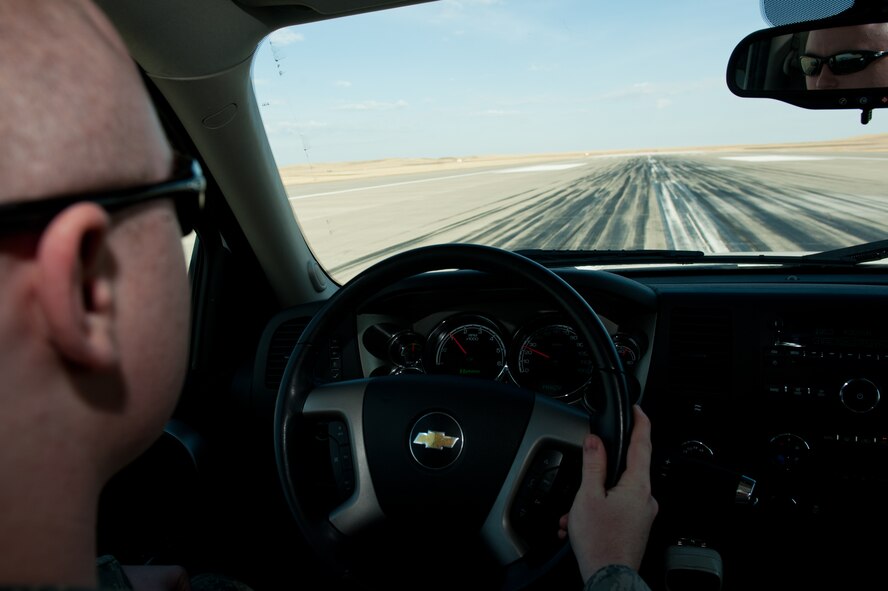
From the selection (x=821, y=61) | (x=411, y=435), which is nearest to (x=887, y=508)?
(x=821, y=61)

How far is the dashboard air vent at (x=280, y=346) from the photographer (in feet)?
11.7

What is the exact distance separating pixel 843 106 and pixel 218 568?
11.3 feet

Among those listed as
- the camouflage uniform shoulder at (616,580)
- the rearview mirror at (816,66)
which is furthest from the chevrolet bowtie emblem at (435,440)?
the rearview mirror at (816,66)

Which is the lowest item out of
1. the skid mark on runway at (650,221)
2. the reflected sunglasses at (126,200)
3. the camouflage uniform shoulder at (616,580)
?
the skid mark on runway at (650,221)

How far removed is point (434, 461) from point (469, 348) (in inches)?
41.7

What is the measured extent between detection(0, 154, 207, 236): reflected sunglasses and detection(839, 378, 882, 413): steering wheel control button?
104 inches

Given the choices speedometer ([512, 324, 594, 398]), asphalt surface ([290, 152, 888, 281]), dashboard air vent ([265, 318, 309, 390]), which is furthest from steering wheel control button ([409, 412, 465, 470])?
asphalt surface ([290, 152, 888, 281])

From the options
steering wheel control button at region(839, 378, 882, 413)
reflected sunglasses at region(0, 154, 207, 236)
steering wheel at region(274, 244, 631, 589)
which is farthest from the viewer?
steering wheel control button at region(839, 378, 882, 413)

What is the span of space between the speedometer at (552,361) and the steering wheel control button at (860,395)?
101cm

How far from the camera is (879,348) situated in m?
2.76

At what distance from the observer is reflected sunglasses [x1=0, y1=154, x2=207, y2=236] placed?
0.74 m

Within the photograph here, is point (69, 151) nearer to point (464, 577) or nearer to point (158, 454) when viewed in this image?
point (464, 577)

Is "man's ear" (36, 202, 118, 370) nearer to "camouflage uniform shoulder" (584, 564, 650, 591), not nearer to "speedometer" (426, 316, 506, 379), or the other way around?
"camouflage uniform shoulder" (584, 564, 650, 591)

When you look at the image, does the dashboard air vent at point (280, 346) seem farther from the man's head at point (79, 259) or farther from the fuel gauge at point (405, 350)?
the man's head at point (79, 259)
